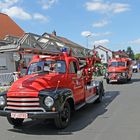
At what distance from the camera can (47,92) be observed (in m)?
8.34

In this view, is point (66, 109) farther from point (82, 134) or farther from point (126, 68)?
point (126, 68)

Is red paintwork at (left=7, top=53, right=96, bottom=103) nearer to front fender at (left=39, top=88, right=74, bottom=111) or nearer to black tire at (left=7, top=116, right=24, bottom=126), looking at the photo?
front fender at (left=39, top=88, right=74, bottom=111)

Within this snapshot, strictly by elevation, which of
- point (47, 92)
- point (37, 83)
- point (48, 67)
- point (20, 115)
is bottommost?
point (20, 115)


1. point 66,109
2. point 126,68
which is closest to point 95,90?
point 66,109

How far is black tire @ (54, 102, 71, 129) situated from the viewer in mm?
8477

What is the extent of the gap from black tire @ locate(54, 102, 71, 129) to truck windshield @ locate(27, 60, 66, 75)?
4.61 ft

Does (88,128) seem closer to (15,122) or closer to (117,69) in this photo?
(15,122)

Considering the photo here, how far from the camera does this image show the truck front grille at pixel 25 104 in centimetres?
822

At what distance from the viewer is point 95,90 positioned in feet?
43.7

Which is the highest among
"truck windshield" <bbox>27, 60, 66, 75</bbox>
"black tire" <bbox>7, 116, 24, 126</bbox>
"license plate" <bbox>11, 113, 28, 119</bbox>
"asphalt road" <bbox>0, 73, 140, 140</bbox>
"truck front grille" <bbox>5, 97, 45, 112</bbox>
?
"truck windshield" <bbox>27, 60, 66, 75</bbox>

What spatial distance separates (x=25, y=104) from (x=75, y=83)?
234 cm

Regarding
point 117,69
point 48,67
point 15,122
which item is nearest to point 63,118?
point 15,122

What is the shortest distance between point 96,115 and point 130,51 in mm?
150019

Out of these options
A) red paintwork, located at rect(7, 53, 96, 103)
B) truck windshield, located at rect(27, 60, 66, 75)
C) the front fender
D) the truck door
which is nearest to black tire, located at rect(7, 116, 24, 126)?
red paintwork, located at rect(7, 53, 96, 103)
